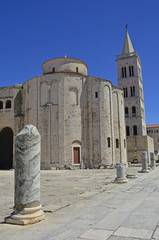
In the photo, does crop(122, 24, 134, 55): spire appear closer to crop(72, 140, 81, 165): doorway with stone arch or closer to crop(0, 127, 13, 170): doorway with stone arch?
crop(0, 127, 13, 170): doorway with stone arch

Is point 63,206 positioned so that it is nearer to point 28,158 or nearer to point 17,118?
point 28,158

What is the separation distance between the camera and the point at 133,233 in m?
3.43

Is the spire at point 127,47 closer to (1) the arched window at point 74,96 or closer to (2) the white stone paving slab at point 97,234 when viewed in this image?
(1) the arched window at point 74,96

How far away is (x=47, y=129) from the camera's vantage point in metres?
25.0

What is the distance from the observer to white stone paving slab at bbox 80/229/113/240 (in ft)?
10.8

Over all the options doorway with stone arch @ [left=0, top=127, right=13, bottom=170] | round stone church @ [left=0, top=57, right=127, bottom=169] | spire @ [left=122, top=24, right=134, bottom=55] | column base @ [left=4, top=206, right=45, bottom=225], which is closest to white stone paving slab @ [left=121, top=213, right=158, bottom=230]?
column base @ [left=4, top=206, right=45, bottom=225]

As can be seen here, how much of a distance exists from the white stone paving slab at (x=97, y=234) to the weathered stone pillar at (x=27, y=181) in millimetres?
1228

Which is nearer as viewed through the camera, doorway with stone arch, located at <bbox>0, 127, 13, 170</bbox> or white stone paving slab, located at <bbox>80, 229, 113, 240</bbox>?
white stone paving slab, located at <bbox>80, 229, 113, 240</bbox>

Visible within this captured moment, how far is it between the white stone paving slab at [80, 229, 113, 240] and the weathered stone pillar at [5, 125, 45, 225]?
1228 millimetres

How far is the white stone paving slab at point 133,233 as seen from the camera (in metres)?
3.30

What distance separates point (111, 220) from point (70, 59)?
86.0 ft

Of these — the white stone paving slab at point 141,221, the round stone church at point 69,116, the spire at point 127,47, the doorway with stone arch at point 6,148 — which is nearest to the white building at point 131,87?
the spire at point 127,47

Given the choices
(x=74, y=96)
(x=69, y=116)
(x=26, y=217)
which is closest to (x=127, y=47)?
(x=74, y=96)

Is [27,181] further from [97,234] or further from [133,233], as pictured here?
[133,233]
